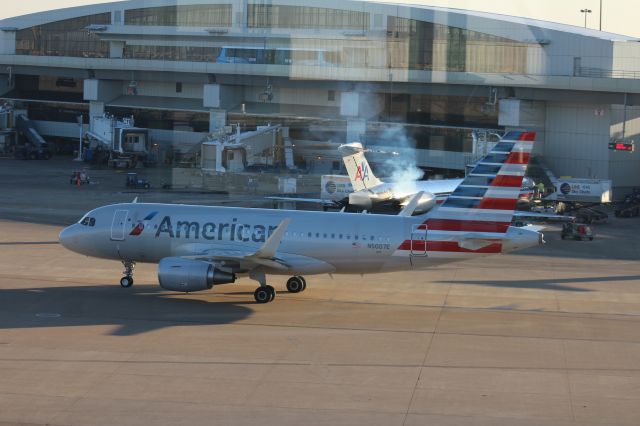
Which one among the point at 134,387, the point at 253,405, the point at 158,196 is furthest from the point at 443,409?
the point at 158,196

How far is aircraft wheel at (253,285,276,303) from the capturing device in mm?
37938

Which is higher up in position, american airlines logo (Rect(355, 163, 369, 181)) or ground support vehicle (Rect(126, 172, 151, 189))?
american airlines logo (Rect(355, 163, 369, 181))

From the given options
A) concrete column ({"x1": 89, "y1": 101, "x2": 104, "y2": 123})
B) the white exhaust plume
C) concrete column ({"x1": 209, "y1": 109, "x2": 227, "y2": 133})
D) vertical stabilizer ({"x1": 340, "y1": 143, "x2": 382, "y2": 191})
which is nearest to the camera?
vertical stabilizer ({"x1": 340, "y1": 143, "x2": 382, "y2": 191})

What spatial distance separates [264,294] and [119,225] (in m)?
6.54

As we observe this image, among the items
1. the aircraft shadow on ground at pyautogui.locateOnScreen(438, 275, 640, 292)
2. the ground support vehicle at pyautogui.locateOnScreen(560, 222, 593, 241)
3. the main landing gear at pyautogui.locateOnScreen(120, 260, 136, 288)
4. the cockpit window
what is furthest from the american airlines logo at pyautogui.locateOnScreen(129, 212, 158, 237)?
the ground support vehicle at pyautogui.locateOnScreen(560, 222, 593, 241)

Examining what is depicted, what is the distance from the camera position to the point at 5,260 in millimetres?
46531

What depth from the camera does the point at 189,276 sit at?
119 ft

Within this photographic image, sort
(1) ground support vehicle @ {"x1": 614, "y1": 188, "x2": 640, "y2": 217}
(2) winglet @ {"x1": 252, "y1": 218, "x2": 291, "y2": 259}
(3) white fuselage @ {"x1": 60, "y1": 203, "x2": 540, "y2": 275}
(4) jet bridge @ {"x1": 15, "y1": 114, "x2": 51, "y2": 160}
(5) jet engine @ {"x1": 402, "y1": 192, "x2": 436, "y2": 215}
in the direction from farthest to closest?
1. (4) jet bridge @ {"x1": 15, "y1": 114, "x2": 51, "y2": 160}
2. (1) ground support vehicle @ {"x1": 614, "y1": 188, "x2": 640, "y2": 217}
3. (5) jet engine @ {"x1": 402, "y1": 192, "x2": 436, "y2": 215}
4. (3) white fuselage @ {"x1": 60, "y1": 203, "x2": 540, "y2": 275}
5. (2) winglet @ {"x1": 252, "y1": 218, "x2": 291, "y2": 259}

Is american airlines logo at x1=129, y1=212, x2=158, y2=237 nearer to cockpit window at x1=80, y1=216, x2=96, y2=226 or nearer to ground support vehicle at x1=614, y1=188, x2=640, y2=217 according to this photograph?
cockpit window at x1=80, y1=216, x2=96, y2=226

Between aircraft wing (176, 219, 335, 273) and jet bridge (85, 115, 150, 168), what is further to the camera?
jet bridge (85, 115, 150, 168)

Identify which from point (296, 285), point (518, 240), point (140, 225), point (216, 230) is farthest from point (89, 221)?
point (518, 240)

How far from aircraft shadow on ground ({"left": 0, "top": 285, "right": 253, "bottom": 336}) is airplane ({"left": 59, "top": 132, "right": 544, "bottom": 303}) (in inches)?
46.6

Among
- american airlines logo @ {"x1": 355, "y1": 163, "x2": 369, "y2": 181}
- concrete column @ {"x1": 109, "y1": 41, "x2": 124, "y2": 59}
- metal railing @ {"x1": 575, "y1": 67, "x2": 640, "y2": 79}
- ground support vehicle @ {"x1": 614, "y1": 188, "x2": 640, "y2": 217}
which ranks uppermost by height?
concrete column @ {"x1": 109, "y1": 41, "x2": 124, "y2": 59}

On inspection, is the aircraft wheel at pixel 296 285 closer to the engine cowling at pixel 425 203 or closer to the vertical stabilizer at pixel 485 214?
the vertical stabilizer at pixel 485 214
